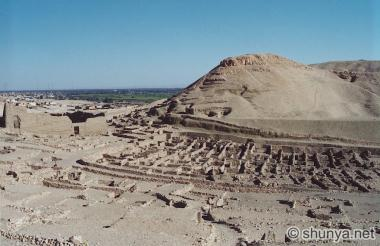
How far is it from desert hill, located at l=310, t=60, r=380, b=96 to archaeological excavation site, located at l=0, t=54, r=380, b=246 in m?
1.85

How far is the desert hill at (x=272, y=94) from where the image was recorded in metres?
47.6

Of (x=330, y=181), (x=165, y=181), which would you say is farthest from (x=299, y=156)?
(x=165, y=181)

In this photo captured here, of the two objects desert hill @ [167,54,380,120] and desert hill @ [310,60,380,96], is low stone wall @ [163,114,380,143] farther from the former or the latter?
desert hill @ [310,60,380,96]

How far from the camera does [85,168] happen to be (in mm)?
26594

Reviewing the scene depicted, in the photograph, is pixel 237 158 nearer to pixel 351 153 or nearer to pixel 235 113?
pixel 351 153

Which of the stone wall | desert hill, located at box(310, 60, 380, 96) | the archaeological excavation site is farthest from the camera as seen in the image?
desert hill, located at box(310, 60, 380, 96)

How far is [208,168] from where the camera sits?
2753 centimetres

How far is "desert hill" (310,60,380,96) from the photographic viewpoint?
59.2m

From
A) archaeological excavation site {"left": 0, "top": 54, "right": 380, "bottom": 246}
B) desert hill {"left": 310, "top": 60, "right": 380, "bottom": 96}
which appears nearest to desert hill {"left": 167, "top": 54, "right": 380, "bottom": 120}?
archaeological excavation site {"left": 0, "top": 54, "right": 380, "bottom": 246}

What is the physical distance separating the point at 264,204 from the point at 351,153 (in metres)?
16.0

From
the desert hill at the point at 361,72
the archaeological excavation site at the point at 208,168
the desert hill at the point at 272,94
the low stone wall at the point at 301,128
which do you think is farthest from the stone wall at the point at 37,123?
the desert hill at the point at 361,72

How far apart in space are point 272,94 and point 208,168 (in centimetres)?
2628

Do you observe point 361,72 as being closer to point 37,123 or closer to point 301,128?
point 301,128

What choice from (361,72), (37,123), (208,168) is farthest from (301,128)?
(361,72)
